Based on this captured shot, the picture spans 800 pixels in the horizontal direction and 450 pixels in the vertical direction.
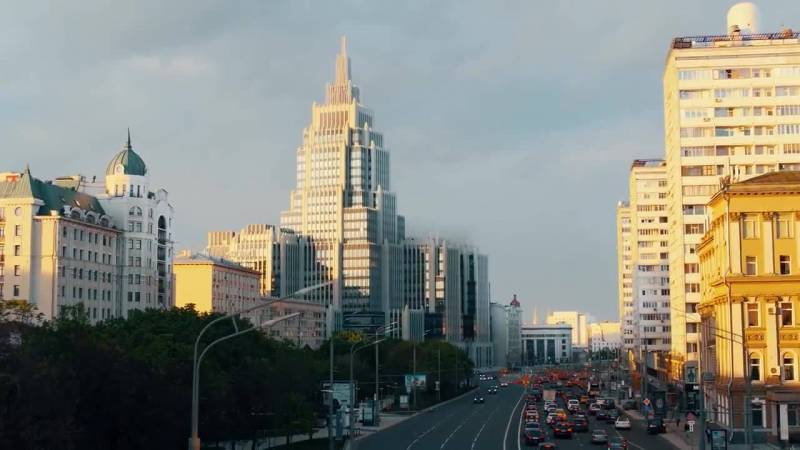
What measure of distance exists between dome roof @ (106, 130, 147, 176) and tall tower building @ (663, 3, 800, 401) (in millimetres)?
80118

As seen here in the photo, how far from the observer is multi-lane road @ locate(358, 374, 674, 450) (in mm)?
83375

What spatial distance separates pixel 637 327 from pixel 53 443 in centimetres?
14519

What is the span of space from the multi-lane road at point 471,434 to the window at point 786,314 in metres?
12.8

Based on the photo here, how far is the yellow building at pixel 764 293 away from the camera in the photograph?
83.7 m

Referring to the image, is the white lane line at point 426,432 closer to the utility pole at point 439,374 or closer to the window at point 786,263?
the window at point 786,263

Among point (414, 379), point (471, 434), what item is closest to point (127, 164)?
point (414, 379)

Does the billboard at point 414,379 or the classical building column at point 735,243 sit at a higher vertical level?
the classical building column at point 735,243

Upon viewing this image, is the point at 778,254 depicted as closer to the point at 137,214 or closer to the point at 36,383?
the point at 36,383

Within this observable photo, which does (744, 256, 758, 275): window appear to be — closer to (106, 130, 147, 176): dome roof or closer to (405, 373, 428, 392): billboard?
(405, 373, 428, 392): billboard

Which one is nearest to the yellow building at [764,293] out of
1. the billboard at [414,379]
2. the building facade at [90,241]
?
the billboard at [414,379]

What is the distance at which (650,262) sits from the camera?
185m

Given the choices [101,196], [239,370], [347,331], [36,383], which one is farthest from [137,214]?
[36,383]

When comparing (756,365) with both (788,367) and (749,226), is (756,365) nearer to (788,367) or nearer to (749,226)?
(788,367)

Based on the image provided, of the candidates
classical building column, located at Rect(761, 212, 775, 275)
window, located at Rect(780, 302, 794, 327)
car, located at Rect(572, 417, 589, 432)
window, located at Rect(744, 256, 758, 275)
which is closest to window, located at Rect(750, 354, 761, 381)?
window, located at Rect(780, 302, 794, 327)
